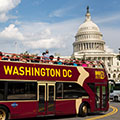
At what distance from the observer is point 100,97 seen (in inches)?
647

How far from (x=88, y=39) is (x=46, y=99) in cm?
14268

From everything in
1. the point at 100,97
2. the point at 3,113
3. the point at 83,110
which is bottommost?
the point at 83,110

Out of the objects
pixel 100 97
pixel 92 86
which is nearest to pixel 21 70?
pixel 92 86

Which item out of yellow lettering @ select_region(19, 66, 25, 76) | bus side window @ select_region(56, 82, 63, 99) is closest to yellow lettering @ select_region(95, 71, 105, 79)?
bus side window @ select_region(56, 82, 63, 99)

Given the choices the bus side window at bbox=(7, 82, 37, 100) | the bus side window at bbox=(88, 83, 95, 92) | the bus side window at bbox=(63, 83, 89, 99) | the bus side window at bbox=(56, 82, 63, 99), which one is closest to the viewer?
the bus side window at bbox=(7, 82, 37, 100)

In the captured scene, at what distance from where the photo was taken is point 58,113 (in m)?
13.9

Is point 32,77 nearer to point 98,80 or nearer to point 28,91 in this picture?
point 28,91

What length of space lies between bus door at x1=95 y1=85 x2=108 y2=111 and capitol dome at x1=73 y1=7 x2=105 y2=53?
136 m

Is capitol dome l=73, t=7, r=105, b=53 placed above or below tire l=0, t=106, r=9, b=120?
above

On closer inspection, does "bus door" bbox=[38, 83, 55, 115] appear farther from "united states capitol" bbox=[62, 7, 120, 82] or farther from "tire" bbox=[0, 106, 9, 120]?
"united states capitol" bbox=[62, 7, 120, 82]

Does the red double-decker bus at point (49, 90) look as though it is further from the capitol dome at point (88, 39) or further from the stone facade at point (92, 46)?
the capitol dome at point (88, 39)

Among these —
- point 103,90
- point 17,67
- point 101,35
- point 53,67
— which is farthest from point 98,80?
point 101,35

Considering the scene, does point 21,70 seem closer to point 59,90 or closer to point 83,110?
point 59,90

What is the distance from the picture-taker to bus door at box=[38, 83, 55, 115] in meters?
13.1
